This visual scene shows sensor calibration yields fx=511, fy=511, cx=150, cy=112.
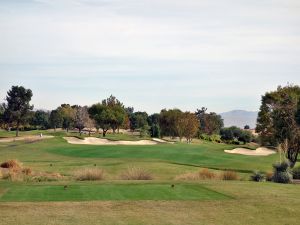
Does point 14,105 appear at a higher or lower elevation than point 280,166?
higher

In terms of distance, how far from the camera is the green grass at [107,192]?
18047 millimetres

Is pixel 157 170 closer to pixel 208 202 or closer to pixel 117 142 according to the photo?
pixel 208 202

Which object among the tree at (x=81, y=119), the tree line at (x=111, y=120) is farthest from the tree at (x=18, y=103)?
the tree at (x=81, y=119)

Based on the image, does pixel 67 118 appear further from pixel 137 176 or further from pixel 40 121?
pixel 137 176

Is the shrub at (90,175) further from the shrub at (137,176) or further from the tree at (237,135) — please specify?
the tree at (237,135)

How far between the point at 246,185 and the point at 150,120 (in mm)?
122881

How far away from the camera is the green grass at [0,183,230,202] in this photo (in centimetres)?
1805

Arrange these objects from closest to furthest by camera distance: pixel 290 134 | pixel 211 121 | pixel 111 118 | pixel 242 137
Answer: pixel 290 134
pixel 111 118
pixel 242 137
pixel 211 121

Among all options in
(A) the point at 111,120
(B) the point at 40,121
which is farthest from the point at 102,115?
(B) the point at 40,121

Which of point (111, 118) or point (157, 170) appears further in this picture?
point (111, 118)

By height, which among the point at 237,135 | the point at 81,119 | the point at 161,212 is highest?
the point at 81,119

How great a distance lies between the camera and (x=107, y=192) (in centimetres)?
1933

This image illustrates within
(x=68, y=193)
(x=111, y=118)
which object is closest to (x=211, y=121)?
(x=111, y=118)

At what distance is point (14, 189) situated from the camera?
20.0 m
